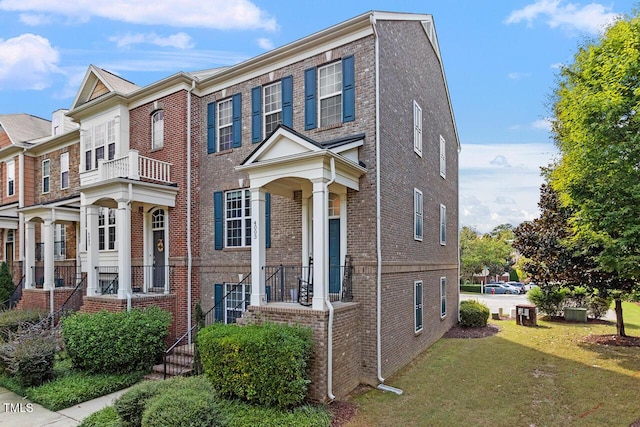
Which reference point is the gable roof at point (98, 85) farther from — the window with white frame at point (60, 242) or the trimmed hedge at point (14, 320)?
the trimmed hedge at point (14, 320)

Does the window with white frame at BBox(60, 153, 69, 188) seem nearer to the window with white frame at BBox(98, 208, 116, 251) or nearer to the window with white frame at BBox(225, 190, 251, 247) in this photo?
the window with white frame at BBox(98, 208, 116, 251)

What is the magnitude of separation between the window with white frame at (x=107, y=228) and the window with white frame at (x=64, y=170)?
3.92 m

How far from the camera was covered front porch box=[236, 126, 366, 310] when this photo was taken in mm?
8516

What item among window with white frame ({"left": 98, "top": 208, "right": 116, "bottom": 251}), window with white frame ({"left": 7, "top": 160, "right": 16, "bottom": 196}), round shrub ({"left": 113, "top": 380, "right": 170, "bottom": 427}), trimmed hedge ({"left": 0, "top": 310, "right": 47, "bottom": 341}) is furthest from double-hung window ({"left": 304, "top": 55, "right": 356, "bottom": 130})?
window with white frame ({"left": 7, "top": 160, "right": 16, "bottom": 196})

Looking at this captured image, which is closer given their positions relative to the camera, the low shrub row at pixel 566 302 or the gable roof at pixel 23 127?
the low shrub row at pixel 566 302

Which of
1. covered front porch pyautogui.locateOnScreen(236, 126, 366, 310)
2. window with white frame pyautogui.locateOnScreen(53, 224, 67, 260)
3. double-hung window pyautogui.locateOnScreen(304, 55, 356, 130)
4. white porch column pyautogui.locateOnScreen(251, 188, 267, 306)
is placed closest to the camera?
covered front porch pyautogui.locateOnScreen(236, 126, 366, 310)

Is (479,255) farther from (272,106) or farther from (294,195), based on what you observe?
(294,195)

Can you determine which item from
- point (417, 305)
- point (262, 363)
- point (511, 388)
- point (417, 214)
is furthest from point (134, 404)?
point (417, 214)

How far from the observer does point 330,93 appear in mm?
10883

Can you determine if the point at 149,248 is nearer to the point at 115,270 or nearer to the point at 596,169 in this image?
the point at 115,270

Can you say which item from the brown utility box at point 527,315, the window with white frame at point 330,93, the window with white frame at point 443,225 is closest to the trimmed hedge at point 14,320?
the window with white frame at point 330,93

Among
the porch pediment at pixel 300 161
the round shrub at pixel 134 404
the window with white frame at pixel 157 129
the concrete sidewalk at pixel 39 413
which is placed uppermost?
the window with white frame at pixel 157 129

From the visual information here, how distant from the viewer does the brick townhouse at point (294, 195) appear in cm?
928

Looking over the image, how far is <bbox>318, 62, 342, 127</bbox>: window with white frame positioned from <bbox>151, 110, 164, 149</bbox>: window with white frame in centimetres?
625
